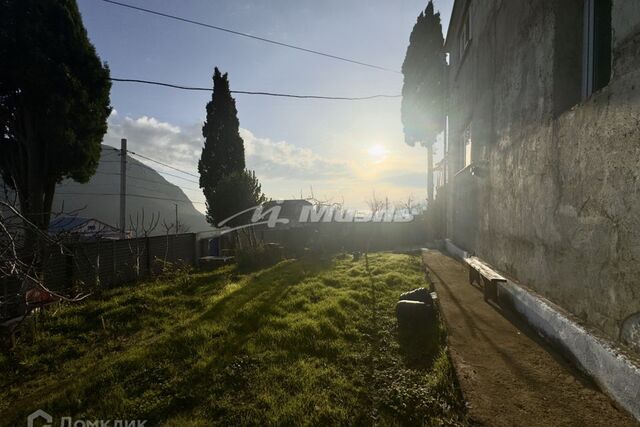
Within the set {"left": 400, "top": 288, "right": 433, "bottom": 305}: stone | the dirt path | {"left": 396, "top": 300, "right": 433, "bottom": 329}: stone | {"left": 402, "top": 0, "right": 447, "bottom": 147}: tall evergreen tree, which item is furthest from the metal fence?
{"left": 402, "top": 0, "right": 447, "bottom": 147}: tall evergreen tree

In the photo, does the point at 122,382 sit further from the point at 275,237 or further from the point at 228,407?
the point at 275,237

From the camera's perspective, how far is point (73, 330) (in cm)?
489

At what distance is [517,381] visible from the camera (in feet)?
7.39

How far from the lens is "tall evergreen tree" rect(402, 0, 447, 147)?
1781 cm

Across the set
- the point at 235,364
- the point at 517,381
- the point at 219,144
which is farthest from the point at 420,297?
the point at 219,144

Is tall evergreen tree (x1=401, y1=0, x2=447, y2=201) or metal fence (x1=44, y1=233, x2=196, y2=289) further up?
tall evergreen tree (x1=401, y1=0, x2=447, y2=201)

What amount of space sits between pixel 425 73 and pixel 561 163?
1803 centimetres

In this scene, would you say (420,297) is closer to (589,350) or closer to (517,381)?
(517,381)

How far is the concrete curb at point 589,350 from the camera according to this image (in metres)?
1.78

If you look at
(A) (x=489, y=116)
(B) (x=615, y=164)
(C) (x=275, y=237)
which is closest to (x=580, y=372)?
(B) (x=615, y=164)

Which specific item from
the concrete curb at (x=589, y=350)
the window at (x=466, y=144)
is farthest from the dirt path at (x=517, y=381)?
the window at (x=466, y=144)

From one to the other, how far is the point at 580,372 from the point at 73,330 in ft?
22.2

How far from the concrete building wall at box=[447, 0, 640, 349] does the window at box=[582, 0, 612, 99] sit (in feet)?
0.37

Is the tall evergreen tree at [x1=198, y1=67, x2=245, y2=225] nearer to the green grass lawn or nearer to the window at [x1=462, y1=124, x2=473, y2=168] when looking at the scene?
the green grass lawn
